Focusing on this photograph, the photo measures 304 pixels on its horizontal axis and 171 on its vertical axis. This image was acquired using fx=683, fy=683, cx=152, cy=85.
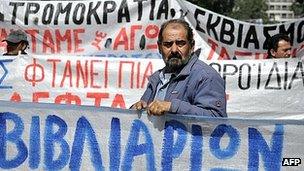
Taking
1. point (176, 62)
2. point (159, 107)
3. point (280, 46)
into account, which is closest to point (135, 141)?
point (159, 107)

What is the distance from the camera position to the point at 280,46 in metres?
6.07

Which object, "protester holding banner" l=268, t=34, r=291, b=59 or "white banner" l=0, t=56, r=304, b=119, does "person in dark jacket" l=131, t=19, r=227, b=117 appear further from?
"white banner" l=0, t=56, r=304, b=119

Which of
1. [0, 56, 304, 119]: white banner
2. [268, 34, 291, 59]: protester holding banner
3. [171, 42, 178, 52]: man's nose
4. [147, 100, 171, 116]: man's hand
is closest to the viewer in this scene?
[147, 100, 171, 116]: man's hand

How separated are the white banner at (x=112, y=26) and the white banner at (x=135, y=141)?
411 centimetres

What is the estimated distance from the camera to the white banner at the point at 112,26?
24.8ft

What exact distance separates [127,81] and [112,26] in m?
1.25

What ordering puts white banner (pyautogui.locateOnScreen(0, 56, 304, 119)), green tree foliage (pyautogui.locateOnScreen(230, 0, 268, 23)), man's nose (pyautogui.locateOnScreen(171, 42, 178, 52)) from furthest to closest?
green tree foliage (pyautogui.locateOnScreen(230, 0, 268, 23)) → white banner (pyautogui.locateOnScreen(0, 56, 304, 119)) → man's nose (pyautogui.locateOnScreen(171, 42, 178, 52))

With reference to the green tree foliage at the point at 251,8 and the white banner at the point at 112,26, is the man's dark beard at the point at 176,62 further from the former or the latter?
the green tree foliage at the point at 251,8

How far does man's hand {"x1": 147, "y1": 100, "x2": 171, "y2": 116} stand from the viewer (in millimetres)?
3146

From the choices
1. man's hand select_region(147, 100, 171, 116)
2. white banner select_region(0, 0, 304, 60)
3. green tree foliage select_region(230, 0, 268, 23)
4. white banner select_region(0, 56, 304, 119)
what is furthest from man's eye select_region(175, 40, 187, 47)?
green tree foliage select_region(230, 0, 268, 23)

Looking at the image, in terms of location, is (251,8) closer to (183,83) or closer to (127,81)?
(127,81)

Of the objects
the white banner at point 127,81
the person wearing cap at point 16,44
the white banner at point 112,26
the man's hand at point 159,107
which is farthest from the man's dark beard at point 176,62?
the white banner at point 112,26

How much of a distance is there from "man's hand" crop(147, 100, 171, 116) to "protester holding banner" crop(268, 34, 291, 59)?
2983mm

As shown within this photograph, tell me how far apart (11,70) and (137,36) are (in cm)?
169
